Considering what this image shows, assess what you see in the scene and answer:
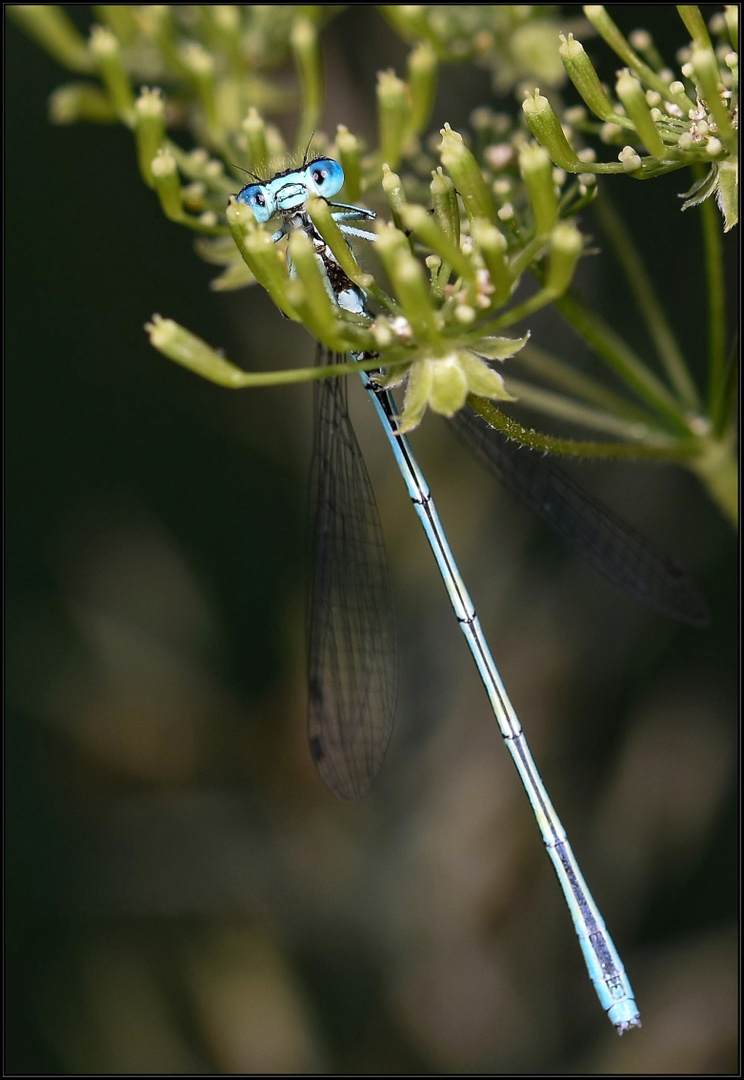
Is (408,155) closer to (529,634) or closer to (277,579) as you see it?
(529,634)

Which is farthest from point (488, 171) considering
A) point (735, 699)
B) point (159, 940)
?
point (159, 940)

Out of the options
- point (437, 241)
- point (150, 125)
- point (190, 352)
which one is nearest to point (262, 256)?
point (190, 352)

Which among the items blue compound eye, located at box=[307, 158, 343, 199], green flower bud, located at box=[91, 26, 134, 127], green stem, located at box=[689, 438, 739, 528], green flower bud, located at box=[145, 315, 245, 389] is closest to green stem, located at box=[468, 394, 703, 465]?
green stem, located at box=[689, 438, 739, 528]

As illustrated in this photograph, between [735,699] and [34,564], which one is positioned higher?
[34,564]

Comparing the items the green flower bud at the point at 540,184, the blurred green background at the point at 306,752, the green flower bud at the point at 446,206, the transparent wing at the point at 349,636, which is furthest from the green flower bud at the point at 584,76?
the blurred green background at the point at 306,752

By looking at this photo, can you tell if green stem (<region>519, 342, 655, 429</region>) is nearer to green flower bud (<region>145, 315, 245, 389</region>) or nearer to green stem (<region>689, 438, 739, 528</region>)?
green stem (<region>689, 438, 739, 528</region>)
